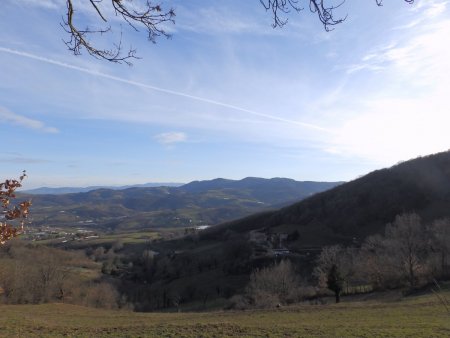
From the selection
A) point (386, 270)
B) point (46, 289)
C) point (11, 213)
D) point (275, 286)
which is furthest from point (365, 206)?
point (11, 213)

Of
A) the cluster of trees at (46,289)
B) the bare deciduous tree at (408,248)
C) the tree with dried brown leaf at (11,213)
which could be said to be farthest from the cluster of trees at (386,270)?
the tree with dried brown leaf at (11,213)

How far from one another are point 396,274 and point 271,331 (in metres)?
44.0

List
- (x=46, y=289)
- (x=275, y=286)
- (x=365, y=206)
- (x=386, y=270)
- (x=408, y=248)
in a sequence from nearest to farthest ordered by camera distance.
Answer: (x=408, y=248)
(x=386, y=270)
(x=275, y=286)
(x=46, y=289)
(x=365, y=206)

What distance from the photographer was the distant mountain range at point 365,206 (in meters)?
129

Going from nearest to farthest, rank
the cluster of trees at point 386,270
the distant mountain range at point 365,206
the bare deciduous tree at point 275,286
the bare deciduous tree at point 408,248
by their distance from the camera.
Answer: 1. the bare deciduous tree at point 408,248
2. the cluster of trees at point 386,270
3. the bare deciduous tree at point 275,286
4. the distant mountain range at point 365,206

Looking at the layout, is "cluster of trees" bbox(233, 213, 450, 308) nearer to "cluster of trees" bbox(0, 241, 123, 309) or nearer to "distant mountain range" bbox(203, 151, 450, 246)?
"cluster of trees" bbox(0, 241, 123, 309)

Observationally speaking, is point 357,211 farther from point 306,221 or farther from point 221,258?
point 221,258

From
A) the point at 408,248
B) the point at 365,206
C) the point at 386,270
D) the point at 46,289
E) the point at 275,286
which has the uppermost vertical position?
the point at 365,206

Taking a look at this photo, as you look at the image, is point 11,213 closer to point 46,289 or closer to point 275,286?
point 275,286

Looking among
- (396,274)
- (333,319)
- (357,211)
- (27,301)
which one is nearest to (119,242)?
(357,211)

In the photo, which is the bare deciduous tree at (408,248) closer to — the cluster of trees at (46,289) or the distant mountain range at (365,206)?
the cluster of trees at (46,289)

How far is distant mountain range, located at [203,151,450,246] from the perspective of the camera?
12938cm

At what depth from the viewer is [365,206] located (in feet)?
472

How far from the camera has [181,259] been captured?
433 feet
